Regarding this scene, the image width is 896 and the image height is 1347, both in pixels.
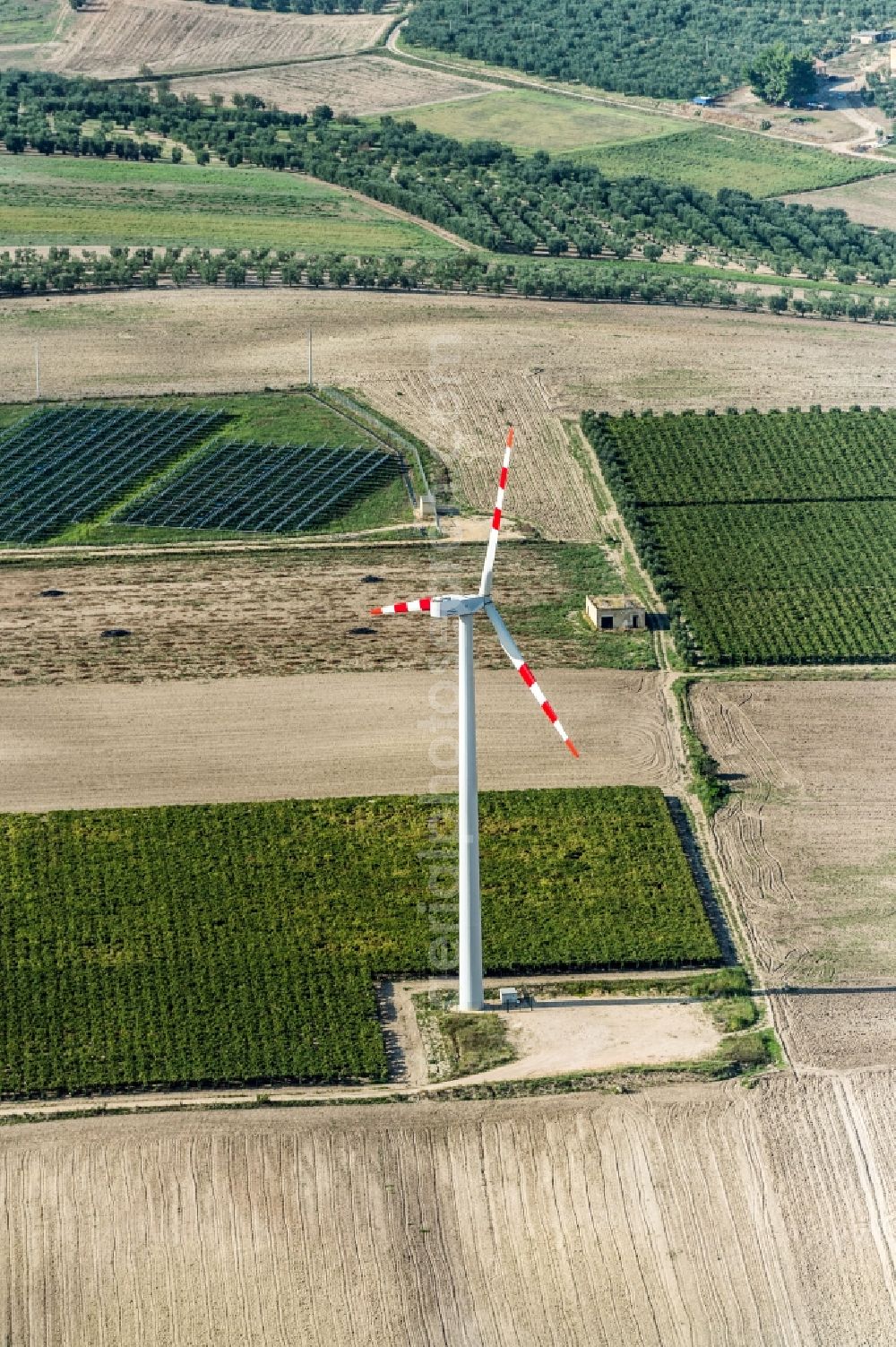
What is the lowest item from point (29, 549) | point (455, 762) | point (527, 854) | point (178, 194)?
point (527, 854)

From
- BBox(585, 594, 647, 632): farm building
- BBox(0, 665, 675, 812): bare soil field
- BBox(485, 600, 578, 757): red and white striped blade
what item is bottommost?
BBox(485, 600, 578, 757): red and white striped blade

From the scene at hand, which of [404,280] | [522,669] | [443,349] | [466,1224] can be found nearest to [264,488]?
[443,349]

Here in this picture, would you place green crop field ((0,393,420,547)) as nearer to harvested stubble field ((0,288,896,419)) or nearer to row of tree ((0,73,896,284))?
harvested stubble field ((0,288,896,419))

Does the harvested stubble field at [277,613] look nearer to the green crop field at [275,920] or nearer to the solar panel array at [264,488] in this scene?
the solar panel array at [264,488]

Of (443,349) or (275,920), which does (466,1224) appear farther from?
(443,349)

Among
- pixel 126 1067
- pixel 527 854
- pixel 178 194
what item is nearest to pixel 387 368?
pixel 178 194

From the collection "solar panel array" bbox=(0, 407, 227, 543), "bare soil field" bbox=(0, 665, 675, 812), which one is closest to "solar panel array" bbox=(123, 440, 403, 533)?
"solar panel array" bbox=(0, 407, 227, 543)

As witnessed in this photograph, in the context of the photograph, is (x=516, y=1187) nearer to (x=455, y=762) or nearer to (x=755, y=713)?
(x=455, y=762)
